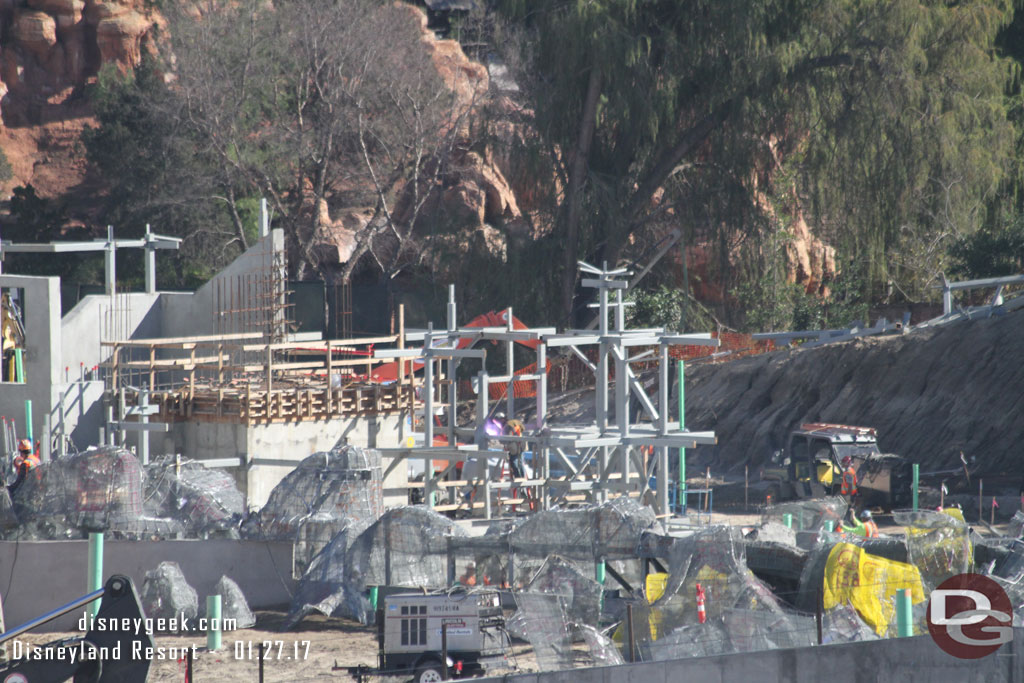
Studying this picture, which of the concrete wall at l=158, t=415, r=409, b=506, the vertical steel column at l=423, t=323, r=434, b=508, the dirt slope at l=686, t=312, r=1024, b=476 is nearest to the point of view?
the vertical steel column at l=423, t=323, r=434, b=508

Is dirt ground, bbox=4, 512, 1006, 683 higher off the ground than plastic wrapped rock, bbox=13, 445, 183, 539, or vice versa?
plastic wrapped rock, bbox=13, 445, 183, 539

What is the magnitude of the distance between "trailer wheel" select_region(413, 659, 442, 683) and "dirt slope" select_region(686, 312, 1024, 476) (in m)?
17.4

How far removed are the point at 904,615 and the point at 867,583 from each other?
3.34 feet

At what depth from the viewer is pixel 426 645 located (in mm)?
15180

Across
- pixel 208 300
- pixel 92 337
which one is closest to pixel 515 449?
pixel 208 300

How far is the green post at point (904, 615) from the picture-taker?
48.2ft

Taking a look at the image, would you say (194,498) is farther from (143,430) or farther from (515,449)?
(515,449)

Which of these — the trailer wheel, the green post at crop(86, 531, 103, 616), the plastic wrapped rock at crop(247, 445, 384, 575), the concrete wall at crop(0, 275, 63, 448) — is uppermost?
the concrete wall at crop(0, 275, 63, 448)

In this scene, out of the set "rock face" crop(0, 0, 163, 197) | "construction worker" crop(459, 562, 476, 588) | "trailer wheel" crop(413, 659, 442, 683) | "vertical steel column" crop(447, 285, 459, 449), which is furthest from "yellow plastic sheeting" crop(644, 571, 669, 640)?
"rock face" crop(0, 0, 163, 197)

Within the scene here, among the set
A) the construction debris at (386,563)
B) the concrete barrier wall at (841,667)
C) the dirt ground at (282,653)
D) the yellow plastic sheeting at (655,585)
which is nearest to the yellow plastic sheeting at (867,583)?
the concrete barrier wall at (841,667)

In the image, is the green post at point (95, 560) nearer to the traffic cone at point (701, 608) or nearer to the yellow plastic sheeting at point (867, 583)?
the traffic cone at point (701, 608)

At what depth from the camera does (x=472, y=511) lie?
23328mm

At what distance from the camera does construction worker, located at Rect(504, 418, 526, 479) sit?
23344 mm

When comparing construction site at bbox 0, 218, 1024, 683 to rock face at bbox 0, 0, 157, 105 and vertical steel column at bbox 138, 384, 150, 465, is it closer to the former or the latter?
vertical steel column at bbox 138, 384, 150, 465
